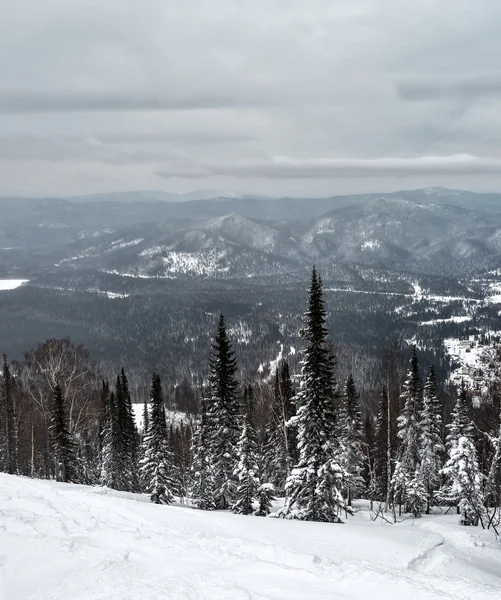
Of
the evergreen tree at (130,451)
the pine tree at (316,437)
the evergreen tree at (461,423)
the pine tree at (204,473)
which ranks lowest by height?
the evergreen tree at (130,451)

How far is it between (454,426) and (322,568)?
106 ft

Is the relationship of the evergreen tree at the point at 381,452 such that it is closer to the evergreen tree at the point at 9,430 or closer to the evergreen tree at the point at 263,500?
the evergreen tree at the point at 263,500

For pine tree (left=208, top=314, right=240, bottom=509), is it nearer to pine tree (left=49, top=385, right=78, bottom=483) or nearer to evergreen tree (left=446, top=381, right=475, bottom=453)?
pine tree (left=49, top=385, right=78, bottom=483)

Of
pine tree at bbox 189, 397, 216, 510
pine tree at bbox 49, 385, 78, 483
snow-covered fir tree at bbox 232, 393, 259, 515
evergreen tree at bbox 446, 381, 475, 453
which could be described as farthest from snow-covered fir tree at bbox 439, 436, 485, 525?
pine tree at bbox 49, 385, 78, 483

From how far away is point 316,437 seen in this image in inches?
1040

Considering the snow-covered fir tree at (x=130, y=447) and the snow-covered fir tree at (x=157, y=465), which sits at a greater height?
the snow-covered fir tree at (x=157, y=465)

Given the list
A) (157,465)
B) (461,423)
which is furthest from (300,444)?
(461,423)

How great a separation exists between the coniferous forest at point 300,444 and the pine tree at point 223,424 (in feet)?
0.28

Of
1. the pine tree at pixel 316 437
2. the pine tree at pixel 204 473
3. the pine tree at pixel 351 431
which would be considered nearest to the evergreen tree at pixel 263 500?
the pine tree at pixel 316 437

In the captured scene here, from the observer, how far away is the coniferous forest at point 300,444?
87.2 ft

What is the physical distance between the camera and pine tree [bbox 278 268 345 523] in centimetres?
2561

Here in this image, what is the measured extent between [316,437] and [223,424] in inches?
454

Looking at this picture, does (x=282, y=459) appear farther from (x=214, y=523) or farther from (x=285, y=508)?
(x=214, y=523)

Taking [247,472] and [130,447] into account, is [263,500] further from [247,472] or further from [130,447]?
[130,447]
